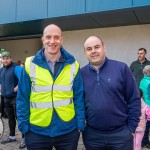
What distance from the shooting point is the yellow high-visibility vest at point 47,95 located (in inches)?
98.9

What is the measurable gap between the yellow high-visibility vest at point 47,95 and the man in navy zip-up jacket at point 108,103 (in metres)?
0.20

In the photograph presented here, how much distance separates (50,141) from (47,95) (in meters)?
0.45

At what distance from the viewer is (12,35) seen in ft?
38.1

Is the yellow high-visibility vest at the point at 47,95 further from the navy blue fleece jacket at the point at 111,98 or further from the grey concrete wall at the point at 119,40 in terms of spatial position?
the grey concrete wall at the point at 119,40

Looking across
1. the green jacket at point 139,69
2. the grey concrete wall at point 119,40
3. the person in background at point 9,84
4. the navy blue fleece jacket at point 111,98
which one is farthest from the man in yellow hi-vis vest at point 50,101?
the grey concrete wall at point 119,40

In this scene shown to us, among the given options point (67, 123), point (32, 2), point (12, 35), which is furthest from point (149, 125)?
point (12, 35)

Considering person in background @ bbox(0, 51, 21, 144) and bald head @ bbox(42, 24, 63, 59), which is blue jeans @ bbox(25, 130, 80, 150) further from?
person in background @ bbox(0, 51, 21, 144)

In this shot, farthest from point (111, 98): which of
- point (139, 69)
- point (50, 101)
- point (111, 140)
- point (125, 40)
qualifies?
point (125, 40)

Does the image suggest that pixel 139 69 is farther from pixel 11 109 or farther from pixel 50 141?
pixel 50 141

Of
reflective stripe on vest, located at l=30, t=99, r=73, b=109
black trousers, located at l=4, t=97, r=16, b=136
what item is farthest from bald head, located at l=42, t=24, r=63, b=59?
black trousers, located at l=4, t=97, r=16, b=136

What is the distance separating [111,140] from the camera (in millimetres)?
2545

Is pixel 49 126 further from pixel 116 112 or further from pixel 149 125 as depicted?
pixel 149 125

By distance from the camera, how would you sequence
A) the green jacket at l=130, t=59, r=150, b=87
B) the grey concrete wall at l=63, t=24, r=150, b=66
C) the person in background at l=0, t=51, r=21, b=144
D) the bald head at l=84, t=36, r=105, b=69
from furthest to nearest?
the grey concrete wall at l=63, t=24, r=150, b=66, the green jacket at l=130, t=59, r=150, b=87, the person in background at l=0, t=51, r=21, b=144, the bald head at l=84, t=36, r=105, b=69

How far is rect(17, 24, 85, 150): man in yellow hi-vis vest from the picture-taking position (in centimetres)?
252
